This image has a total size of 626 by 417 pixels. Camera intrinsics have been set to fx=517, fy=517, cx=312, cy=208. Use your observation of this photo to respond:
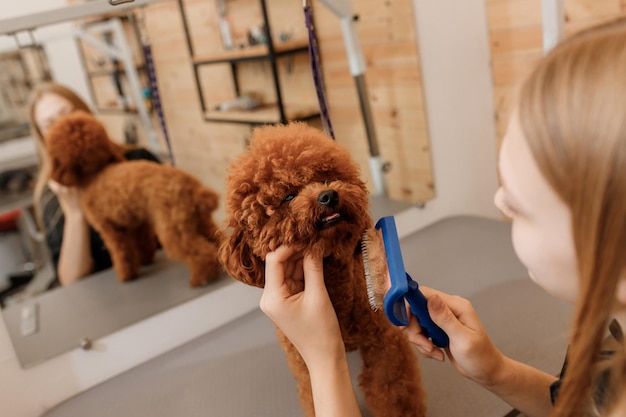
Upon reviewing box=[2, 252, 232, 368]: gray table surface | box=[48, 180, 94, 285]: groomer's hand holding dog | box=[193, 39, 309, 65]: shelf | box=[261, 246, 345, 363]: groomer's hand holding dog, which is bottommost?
box=[2, 252, 232, 368]: gray table surface

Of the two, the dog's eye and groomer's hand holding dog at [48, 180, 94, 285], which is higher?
the dog's eye

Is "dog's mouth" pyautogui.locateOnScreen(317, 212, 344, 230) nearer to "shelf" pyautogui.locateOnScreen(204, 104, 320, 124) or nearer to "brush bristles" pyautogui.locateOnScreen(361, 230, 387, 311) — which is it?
"brush bristles" pyautogui.locateOnScreen(361, 230, 387, 311)

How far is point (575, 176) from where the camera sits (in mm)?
363

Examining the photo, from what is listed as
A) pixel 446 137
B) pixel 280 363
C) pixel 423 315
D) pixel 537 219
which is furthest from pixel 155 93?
pixel 537 219

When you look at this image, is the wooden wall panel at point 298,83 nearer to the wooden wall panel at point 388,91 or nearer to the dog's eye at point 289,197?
the wooden wall panel at point 388,91

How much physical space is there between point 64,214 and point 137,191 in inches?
16.0

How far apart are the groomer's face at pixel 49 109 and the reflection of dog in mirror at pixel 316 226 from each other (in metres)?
0.89

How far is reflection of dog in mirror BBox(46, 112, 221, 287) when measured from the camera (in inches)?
40.8

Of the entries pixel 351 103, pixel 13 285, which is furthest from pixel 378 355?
pixel 13 285

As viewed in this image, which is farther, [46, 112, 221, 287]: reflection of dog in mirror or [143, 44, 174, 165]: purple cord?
[143, 44, 174, 165]: purple cord

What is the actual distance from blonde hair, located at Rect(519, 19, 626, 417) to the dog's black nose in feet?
0.66

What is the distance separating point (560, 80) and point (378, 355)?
0.40 meters

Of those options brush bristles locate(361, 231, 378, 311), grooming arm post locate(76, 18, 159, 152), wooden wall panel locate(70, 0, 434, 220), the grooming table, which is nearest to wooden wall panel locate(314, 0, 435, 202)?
wooden wall panel locate(70, 0, 434, 220)

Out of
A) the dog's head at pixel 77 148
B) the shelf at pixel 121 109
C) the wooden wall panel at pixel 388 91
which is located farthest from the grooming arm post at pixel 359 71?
the shelf at pixel 121 109
